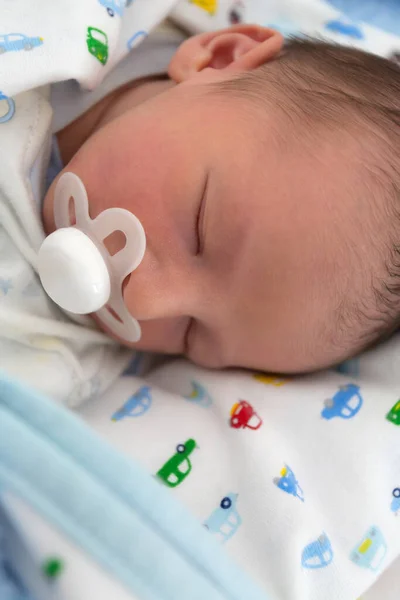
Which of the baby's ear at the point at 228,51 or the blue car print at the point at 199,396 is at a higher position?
the baby's ear at the point at 228,51

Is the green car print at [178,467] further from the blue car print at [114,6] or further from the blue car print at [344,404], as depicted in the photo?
the blue car print at [114,6]

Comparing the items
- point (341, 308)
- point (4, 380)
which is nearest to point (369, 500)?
point (341, 308)

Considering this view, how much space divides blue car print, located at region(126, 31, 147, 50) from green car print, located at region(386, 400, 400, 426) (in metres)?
0.78

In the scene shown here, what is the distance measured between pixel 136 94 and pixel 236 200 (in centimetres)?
38

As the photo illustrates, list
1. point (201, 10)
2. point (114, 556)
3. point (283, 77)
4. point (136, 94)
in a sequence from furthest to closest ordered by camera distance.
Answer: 1. point (201, 10)
2. point (136, 94)
3. point (283, 77)
4. point (114, 556)

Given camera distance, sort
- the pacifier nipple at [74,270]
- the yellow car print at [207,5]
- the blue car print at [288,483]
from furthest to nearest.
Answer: the yellow car print at [207,5]
the blue car print at [288,483]
the pacifier nipple at [74,270]

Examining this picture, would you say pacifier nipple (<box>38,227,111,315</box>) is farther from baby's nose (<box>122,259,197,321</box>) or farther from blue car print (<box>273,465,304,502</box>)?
blue car print (<box>273,465,304,502</box>)

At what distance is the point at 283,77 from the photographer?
3.03 feet

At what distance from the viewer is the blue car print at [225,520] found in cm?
82

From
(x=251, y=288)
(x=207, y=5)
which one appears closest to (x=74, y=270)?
(x=251, y=288)

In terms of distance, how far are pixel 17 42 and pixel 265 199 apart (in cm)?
42

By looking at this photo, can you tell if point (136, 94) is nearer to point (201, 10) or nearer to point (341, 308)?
point (201, 10)

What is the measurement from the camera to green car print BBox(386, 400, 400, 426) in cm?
96

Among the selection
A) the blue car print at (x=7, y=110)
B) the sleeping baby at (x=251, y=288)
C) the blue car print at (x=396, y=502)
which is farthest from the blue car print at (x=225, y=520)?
the blue car print at (x=7, y=110)
